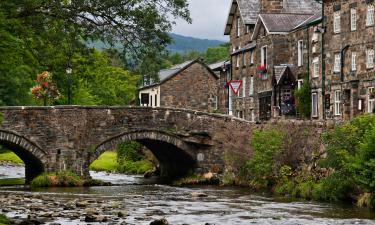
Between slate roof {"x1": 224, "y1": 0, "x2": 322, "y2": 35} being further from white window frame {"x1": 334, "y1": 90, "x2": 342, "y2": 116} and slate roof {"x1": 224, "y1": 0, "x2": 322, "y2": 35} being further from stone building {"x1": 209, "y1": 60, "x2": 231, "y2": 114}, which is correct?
white window frame {"x1": 334, "y1": 90, "x2": 342, "y2": 116}

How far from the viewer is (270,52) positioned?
222 feet

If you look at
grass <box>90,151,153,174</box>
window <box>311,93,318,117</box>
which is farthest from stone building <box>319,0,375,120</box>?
grass <box>90,151,153,174</box>

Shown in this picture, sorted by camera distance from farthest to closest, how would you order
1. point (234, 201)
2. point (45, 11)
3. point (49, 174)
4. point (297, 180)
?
point (49, 174)
point (297, 180)
point (234, 201)
point (45, 11)

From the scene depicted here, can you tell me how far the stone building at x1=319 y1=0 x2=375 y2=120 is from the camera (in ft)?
176

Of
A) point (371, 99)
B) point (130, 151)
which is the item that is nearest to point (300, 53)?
point (371, 99)

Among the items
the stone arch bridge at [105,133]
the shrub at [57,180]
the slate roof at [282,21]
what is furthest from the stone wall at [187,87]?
the shrub at [57,180]

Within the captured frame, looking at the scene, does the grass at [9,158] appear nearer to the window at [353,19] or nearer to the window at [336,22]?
the window at [336,22]

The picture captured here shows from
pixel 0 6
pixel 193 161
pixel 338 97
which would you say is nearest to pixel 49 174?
pixel 193 161

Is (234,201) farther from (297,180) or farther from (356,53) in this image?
(356,53)

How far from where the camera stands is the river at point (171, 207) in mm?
31312

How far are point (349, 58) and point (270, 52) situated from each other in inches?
474

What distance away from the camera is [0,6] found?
74.6ft

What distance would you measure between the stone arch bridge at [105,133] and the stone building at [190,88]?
28.8 metres

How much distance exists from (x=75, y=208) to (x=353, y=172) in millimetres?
11543
